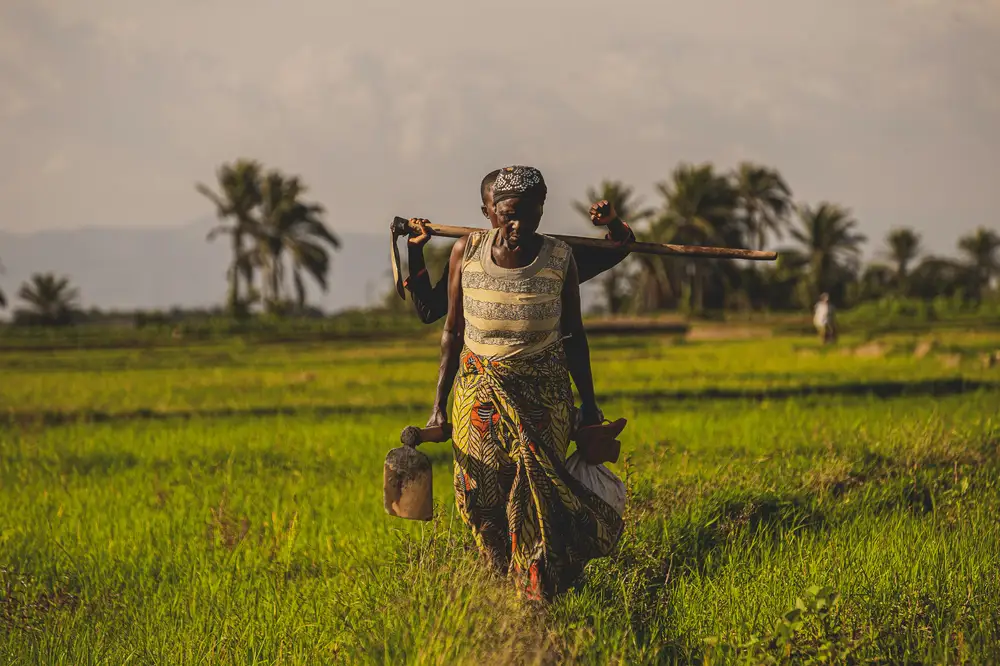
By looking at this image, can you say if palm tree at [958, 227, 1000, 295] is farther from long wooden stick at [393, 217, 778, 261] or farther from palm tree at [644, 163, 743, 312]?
long wooden stick at [393, 217, 778, 261]

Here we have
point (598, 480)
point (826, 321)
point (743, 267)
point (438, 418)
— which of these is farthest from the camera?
point (743, 267)

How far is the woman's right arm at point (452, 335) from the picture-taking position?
393 centimetres

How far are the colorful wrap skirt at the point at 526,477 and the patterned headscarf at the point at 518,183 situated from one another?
61cm

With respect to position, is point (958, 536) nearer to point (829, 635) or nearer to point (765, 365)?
point (829, 635)

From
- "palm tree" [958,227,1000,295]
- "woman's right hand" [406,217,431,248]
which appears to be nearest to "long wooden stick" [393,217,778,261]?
"woman's right hand" [406,217,431,248]

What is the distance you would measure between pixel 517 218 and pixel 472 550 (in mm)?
1409

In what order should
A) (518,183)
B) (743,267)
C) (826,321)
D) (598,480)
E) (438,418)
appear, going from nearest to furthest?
(518,183) < (598,480) < (438,418) < (826,321) < (743,267)

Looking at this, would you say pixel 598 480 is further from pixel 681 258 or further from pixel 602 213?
pixel 681 258

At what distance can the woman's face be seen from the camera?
3.67m

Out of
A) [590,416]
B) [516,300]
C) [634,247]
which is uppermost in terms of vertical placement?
[634,247]

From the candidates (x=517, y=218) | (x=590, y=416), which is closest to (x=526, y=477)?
(x=590, y=416)

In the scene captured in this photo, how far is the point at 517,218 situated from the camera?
369 centimetres

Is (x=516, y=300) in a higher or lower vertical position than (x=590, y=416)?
higher

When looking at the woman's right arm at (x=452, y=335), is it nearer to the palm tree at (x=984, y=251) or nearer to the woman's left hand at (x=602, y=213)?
the woman's left hand at (x=602, y=213)
